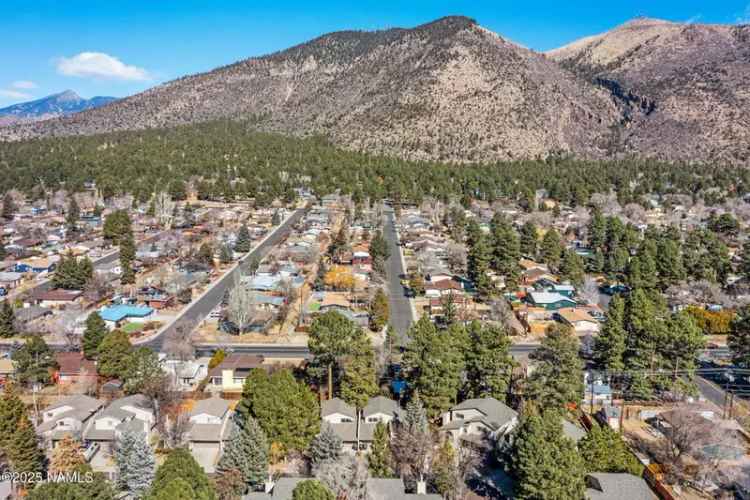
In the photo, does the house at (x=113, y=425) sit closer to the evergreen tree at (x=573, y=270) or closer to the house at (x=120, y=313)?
the house at (x=120, y=313)

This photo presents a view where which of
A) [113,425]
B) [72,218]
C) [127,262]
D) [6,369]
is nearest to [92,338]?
[6,369]

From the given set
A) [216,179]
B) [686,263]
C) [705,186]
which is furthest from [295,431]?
[705,186]

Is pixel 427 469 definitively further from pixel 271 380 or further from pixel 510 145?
pixel 510 145

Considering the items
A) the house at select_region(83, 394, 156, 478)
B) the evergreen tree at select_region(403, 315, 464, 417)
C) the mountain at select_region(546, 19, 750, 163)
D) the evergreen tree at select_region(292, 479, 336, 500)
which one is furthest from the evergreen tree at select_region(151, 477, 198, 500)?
the mountain at select_region(546, 19, 750, 163)

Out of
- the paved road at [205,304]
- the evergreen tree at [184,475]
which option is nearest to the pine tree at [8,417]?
the evergreen tree at [184,475]

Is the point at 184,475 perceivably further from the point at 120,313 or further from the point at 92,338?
the point at 120,313

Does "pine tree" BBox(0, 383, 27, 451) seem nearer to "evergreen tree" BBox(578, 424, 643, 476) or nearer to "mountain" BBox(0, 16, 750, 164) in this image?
"evergreen tree" BBox(578, 424, 643, 476)

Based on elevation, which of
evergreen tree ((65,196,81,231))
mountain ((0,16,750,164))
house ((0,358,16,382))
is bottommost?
house ((0,358,16,382))
